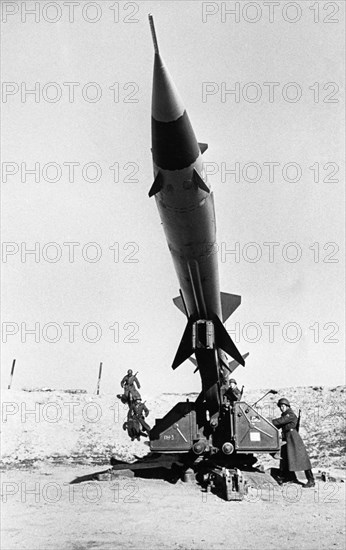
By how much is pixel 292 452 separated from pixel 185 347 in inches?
99.3

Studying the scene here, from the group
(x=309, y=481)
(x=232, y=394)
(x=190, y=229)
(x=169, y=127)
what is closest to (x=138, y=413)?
(x=232, y=394)

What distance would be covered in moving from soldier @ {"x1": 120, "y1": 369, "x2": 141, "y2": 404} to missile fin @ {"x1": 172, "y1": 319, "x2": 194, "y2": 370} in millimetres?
1780

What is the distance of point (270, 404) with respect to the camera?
2080 cm

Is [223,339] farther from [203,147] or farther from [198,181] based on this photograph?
[203,147]

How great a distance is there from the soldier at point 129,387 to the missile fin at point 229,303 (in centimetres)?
236

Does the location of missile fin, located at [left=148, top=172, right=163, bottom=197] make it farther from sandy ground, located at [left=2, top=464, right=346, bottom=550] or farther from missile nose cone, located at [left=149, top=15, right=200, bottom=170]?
sandy ground, located at [left=2, top=464, right=346, bottom=550]

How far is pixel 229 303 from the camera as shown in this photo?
863cm

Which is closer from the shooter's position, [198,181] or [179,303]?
[198,181]

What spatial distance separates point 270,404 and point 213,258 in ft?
50.1

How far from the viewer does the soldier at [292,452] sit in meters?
8.14

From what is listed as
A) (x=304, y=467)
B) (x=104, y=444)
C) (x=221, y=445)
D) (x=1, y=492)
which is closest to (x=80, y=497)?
(x=1, y=492)

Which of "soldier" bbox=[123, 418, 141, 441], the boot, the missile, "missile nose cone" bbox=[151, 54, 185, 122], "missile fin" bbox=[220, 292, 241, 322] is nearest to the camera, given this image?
"missile nose cone" bbox=[151, 54, 185, 122]

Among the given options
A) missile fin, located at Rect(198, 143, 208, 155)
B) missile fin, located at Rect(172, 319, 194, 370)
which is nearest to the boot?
missile fin, located at Rect(172, 319, 194, 370)

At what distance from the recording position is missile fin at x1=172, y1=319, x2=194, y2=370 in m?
7.84
